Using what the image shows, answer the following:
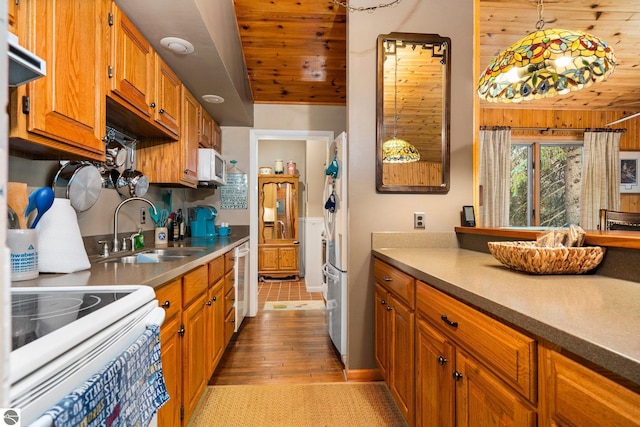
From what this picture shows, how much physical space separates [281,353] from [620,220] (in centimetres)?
272

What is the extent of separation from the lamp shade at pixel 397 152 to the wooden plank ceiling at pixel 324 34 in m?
0.71

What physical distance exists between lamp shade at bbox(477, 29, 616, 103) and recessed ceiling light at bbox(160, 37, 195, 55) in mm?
1618

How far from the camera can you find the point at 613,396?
1.81 ft

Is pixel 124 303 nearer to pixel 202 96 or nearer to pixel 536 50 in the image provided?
pixel 536 50

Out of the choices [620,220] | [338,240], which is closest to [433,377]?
[338,240]

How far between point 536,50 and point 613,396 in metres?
1.37

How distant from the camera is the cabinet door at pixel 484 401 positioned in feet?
2.55

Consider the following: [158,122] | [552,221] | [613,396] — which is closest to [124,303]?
[613,396]

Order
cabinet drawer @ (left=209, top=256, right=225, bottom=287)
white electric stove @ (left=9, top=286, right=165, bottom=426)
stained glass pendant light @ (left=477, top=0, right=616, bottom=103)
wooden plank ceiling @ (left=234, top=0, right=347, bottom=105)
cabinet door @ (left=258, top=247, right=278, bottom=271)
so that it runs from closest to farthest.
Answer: white electric stove @ (left=9, top=286, right=165, bottom=426) → stained glass pendant light @ (left=477, top=0, right=616, bottom=103) → cabinet drawer @ (left=209, top=256, right=225, bottom=287) → wooden plank ceiling @ (left=234, top=0, right=347, bottom=105) → cabinet door @ (left=258, top=247, right=278, bottom=271)

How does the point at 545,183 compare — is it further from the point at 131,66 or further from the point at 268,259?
the point at 131,66

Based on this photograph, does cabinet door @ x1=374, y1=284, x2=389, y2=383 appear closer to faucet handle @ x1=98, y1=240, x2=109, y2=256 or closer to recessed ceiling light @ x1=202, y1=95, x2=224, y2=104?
faucet handle @ x1=98, y1=240, x2=109, y2=256

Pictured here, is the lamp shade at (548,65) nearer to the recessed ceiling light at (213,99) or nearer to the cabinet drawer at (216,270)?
the cabinet drawer at (216,270)

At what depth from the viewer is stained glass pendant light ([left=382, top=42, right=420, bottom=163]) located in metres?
2.19

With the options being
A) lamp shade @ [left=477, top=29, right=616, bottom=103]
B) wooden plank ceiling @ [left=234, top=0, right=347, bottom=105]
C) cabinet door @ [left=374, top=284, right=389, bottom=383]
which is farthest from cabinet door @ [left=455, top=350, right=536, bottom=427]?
wooden plank ceiling @ [left=234, top=0, right=347, bottom=105]
